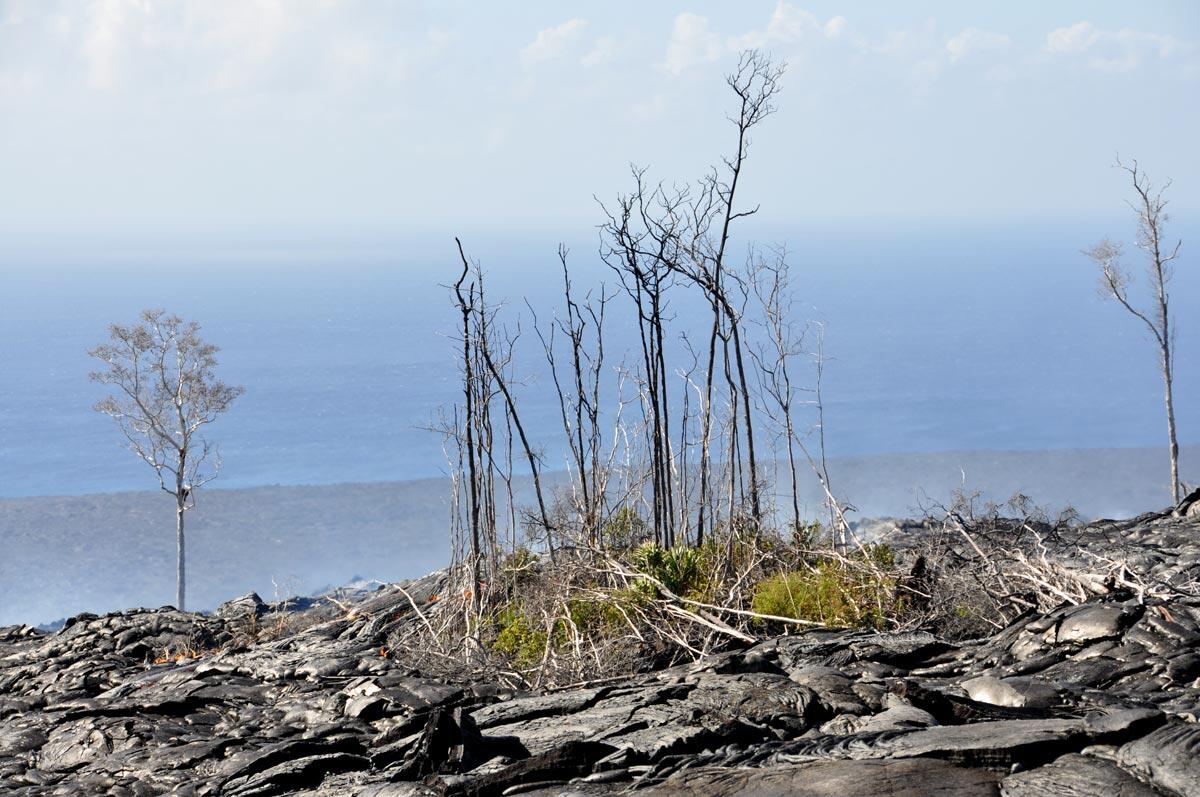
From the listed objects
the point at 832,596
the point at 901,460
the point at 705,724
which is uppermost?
the point at 832,596

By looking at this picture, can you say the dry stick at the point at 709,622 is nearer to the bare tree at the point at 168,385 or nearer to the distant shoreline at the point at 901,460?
the bare tree at the point at 168,385

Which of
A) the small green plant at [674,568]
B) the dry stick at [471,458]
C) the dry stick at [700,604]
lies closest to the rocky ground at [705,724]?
the dry stick at [700,604]

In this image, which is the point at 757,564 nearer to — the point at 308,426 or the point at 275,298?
the point at 308,426

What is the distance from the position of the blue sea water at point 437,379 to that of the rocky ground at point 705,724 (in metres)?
50.4

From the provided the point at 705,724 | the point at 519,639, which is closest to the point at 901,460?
the point at 519,639

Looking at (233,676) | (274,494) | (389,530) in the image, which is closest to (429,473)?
(274,494)

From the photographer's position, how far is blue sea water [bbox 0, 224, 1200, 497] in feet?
247

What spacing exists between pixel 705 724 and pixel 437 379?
304ft

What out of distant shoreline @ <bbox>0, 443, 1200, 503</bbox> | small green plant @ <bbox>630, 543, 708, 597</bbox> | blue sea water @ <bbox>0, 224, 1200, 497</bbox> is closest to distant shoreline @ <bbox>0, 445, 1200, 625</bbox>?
distant shoreline @ <bbox>0, 443, 1200, 503</bbox>

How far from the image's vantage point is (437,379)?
99500 mm

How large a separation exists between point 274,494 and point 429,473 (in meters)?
12.5

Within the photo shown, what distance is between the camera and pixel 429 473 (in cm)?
6956

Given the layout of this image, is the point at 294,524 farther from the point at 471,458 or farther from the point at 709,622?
the point at 709,622

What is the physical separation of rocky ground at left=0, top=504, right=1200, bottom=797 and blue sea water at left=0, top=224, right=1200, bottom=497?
165 feet
